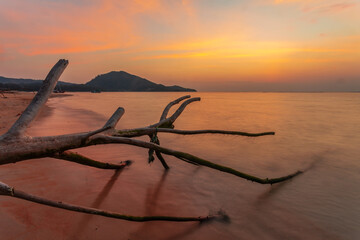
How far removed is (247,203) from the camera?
3.53 meters

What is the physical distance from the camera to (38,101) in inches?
93.2

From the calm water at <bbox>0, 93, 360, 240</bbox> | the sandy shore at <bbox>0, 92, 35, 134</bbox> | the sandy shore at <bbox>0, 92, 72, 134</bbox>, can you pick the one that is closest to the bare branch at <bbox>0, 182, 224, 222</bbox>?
the calm water at <bbox>0, 93, 360, 240</bbox>

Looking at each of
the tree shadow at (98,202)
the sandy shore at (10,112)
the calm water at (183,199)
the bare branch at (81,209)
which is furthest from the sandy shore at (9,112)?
the bare branch at (81,209)

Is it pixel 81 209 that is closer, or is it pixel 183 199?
pixel 81 209

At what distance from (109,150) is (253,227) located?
451cm

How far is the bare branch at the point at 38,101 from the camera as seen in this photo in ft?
6.79

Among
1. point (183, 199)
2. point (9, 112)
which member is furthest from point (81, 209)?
point (9, 112)

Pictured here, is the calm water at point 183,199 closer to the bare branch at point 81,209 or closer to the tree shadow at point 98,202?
the tree shadow at point 98,202

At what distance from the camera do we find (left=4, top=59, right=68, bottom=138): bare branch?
81.5 inches

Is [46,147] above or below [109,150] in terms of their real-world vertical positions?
above

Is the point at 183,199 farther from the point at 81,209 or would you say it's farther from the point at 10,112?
the point at 10,112

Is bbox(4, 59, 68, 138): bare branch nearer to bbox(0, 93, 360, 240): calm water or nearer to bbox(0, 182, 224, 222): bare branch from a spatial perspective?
bbox(0, 182, 224, 222): bare branch

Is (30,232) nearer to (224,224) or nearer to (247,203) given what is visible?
(224,224)

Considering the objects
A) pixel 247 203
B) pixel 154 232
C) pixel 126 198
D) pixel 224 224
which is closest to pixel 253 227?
pixel 224 224
